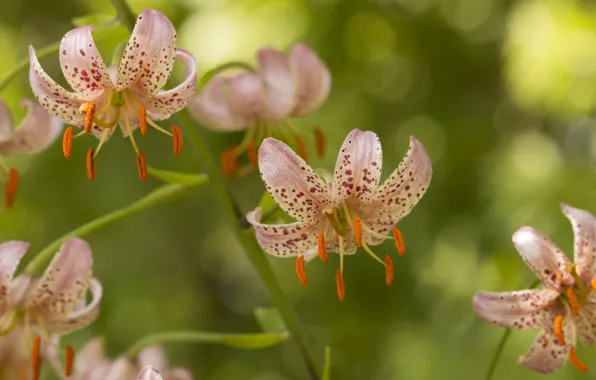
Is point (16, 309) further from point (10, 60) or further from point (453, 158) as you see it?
point (10, 60)

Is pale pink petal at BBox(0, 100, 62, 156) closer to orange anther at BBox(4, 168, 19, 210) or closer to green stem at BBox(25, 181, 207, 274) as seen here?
orange anther at BBox(4, 168, 19, 210)

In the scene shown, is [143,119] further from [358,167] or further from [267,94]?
[267,94]

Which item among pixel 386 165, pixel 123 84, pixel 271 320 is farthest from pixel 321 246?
pixel 386 165

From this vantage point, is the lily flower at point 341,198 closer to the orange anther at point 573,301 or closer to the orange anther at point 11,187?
the orange anther at point 573,301

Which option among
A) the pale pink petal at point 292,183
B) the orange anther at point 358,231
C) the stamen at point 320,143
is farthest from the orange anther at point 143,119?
the stamen at point 320,143

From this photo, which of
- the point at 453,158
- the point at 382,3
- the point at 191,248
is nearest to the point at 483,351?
the point at 453,158

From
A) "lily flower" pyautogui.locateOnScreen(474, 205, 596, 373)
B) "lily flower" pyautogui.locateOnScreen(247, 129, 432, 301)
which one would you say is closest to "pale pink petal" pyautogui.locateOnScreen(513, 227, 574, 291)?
"lily flower" pyautogui.locateOnScreen(474, 205, 596, 373)
